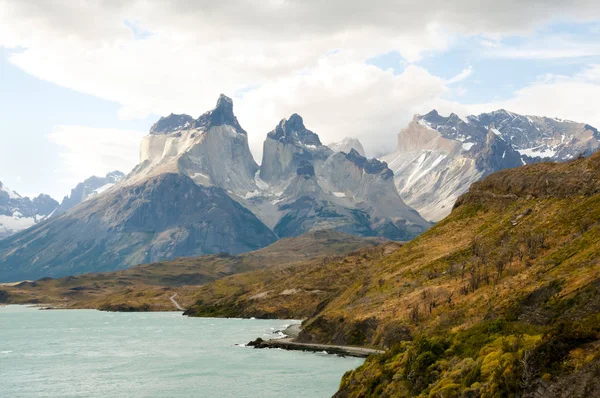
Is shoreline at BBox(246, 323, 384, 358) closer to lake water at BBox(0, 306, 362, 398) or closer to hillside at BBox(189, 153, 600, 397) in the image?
lake water at BBox(0, 306, 362, 398)

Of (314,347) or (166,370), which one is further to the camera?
(314,347)

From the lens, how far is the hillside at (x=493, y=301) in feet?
155

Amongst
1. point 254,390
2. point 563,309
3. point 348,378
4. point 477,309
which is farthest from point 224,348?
point 563,309

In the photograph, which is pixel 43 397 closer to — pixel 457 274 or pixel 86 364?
pixel 86 364

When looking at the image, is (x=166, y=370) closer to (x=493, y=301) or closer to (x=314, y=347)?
(x=314, y=347)

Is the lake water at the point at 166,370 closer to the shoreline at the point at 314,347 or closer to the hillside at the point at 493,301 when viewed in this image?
the shoreline at the point at 314,347

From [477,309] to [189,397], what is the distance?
46.7 m

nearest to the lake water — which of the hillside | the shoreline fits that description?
the shoreline

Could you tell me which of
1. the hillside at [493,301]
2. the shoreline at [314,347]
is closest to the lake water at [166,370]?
the shoreline at [314,347]

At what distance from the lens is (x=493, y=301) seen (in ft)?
333

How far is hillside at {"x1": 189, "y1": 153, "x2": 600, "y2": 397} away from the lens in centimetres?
4719

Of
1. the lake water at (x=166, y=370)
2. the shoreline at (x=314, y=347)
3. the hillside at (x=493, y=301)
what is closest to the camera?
the hillside at (x=493, y=301)

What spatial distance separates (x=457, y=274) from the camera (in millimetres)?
132000

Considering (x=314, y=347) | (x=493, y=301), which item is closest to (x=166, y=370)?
(x=314, y=347)
